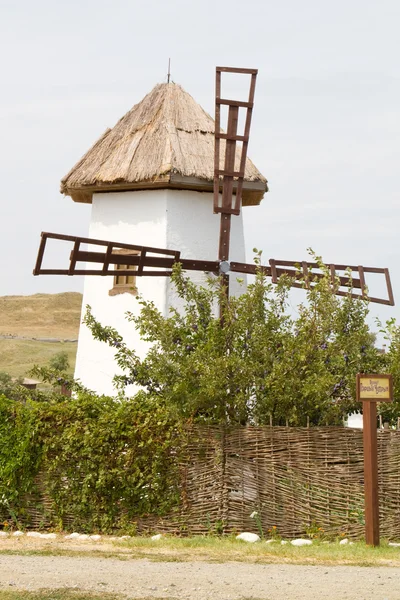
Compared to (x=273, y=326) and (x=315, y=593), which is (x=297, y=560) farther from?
(x=273, y=326)

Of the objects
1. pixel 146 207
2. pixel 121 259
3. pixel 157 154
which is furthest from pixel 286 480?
pixel 157 154

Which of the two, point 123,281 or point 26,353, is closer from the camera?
point 123,281

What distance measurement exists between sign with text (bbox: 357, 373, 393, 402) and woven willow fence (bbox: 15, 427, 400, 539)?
725 millimetres

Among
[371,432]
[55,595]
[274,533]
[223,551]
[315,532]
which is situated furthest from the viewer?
[274,533]

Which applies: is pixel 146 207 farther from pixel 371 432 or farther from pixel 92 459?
pixel 371 432

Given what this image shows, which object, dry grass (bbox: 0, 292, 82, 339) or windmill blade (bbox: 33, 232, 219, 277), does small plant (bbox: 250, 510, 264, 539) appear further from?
dry grass (bbox: 0, 292, 82, 339)

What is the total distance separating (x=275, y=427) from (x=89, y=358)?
505 centimetres

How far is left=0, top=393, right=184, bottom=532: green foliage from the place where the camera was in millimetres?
12234

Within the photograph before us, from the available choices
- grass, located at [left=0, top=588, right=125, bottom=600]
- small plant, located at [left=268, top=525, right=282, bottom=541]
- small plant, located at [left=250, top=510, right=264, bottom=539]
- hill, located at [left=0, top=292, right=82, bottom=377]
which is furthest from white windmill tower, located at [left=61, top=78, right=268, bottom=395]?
hill, located at [left=0, top=292, right=82, bottom=377]

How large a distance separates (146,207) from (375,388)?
239 inches

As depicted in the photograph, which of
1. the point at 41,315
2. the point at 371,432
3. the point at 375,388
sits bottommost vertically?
the point at 371,432

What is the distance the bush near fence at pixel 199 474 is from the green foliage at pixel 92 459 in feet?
0.04

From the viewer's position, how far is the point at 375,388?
11453 mm

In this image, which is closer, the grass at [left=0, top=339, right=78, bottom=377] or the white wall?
the white wall
